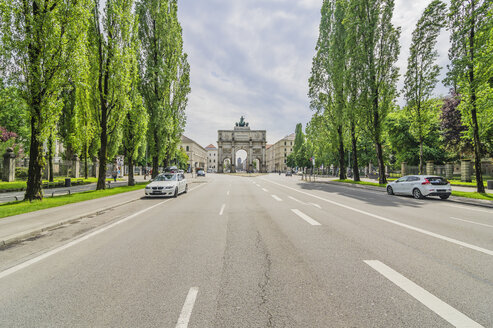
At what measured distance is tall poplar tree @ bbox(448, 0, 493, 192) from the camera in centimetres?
1380

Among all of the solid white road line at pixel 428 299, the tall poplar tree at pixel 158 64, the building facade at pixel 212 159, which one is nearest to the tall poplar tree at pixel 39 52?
the tall poplar tree at pixel 158 64

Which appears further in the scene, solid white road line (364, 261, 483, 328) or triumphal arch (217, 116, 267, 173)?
triumphal arch (217, 116, 267, 173)

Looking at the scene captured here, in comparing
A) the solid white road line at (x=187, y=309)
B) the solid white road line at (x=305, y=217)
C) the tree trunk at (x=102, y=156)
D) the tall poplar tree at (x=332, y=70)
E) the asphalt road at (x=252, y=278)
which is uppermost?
the tall poplar tree at (x=332, y=70)

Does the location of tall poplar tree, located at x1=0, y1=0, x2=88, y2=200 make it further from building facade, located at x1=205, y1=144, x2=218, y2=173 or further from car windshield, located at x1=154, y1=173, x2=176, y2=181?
building facade, located at x1=205, y1=144, x2=218, y2=173

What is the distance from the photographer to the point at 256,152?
97500 mm

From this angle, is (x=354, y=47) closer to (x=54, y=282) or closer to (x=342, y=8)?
(x=342, y=8)

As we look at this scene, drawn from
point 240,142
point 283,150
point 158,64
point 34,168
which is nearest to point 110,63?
point 158,64

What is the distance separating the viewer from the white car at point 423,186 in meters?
13.7

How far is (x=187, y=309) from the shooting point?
263 cm

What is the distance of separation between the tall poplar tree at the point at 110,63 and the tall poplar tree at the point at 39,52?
5815mm

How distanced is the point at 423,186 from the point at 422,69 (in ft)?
41.8

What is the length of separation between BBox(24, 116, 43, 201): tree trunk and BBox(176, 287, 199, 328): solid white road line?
1253cm

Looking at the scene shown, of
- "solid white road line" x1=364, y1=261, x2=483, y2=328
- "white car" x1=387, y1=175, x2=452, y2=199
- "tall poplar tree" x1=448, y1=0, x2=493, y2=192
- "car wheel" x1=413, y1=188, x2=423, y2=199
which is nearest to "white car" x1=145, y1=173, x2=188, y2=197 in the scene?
"solid white road line" x1=364, y1=261, x2=483, y2=328

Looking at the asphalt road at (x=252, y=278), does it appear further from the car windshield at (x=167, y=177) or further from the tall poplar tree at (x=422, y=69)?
the tall poplar tree at (x=422, y=69)
